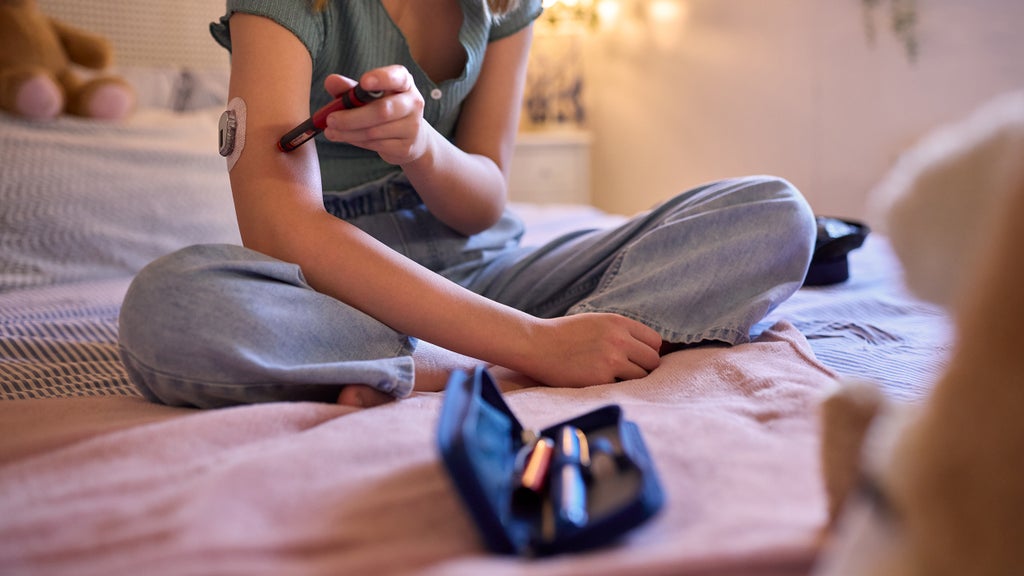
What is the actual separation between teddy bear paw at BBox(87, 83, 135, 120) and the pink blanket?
0.88 meters

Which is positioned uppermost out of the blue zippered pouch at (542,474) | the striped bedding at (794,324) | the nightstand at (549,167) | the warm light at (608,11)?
the warm light at (608,11)

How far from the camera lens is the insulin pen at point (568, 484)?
16.2 inches

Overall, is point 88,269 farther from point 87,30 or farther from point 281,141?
point 87,30

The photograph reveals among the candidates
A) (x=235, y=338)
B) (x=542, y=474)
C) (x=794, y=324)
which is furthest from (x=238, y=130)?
(x=794, y=324)

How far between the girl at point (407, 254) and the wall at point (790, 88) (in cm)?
143

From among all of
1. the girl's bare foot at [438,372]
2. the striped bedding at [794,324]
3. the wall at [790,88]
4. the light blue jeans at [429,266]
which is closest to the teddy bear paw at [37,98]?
the striped bedding at [794,324]

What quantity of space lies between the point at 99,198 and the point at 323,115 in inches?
27.9

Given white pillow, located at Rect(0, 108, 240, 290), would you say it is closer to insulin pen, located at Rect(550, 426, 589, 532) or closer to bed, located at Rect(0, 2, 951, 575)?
bed, located at Rect(0, 2, 951, 575)

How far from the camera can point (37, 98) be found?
132 centimetres

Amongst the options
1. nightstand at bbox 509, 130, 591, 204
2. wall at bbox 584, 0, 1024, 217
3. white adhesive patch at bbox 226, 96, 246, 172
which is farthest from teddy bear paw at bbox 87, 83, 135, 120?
wall at bbox 584, 0, 1024, 217

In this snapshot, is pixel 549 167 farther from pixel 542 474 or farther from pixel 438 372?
pixel 542 474

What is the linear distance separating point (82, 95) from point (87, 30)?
1.34 feet

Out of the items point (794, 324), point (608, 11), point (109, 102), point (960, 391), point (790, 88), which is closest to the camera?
point (960, 391)

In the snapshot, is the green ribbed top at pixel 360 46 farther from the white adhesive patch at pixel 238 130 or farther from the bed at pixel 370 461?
the bed at pixel 370 461
